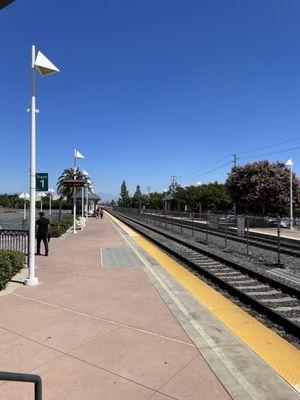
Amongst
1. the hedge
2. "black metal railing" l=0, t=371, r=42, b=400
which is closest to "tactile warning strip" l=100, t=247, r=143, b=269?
the hedge

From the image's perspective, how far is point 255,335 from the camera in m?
6.34

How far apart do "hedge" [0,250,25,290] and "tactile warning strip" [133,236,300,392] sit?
13.4 feet

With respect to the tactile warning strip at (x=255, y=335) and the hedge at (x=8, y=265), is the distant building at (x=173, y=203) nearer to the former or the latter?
the hedge at (x=8, y=265)

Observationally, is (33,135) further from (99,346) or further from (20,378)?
(20,378)

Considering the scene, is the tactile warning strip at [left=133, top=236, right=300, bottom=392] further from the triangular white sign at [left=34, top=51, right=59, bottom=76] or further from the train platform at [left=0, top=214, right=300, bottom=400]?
the triangular white sign at [left=34, top=51, right=59, bottom=76]

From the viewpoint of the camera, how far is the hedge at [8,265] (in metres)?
8.67

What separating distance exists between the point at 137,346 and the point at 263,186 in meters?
→ 41.2

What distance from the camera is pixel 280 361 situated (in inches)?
205

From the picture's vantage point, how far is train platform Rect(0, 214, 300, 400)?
4234mm

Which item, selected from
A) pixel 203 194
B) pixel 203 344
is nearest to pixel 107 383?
pixel 203 344

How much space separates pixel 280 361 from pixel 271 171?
1672 inches

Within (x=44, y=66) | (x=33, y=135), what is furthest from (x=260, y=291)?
(x=44, y=66)

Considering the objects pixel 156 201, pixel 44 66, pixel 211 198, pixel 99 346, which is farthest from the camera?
pixel 156 201

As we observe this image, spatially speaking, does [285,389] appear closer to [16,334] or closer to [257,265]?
[16,334]
